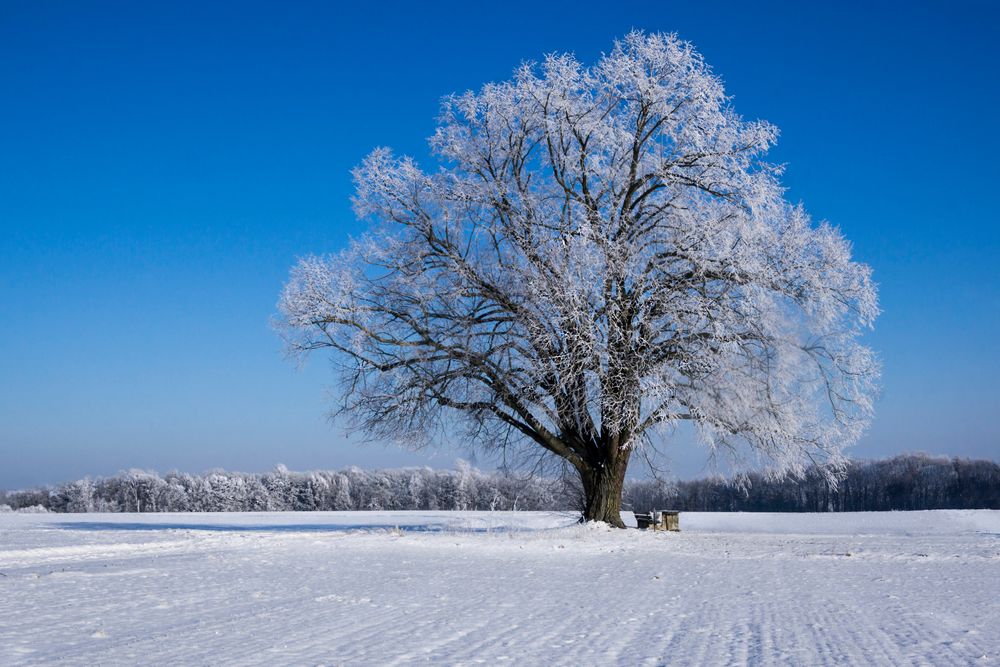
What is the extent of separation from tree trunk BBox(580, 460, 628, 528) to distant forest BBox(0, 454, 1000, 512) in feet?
184

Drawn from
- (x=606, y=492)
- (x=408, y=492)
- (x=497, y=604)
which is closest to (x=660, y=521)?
(x=606, y=492)

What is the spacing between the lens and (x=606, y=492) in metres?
21.0

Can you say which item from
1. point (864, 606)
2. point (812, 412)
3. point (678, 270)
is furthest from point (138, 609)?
point (812, 412)

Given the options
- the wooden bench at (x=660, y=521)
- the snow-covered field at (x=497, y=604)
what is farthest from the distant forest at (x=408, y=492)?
the snow-covered field at (x=497, y=604)

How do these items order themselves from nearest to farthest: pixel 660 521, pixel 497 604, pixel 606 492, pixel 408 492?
pixel 497 604
pixel 606 492
pixel 660 521
pixel 408 492

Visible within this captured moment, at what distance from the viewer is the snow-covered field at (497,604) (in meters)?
6.52

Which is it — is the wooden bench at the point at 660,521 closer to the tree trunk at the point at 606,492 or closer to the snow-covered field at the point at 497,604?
the tree trunk at the point at 606,492

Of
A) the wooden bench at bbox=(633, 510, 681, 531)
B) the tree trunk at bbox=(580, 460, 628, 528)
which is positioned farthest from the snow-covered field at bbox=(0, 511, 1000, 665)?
the wooden bench at bbox=(633, 510, 681, 531)

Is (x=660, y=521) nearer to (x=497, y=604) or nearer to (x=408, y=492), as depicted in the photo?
(x=497, y=604)

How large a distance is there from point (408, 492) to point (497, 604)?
249ft

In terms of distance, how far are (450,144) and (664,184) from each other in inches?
207

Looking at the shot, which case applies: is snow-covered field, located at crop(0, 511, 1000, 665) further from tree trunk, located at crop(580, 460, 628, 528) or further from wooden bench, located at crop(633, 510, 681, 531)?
wooden bench, located at crop(633, 510, 681, 531)

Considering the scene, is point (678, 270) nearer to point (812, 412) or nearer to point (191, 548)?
point (812, 412)

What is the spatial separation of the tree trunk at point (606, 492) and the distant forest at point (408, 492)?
184ft
